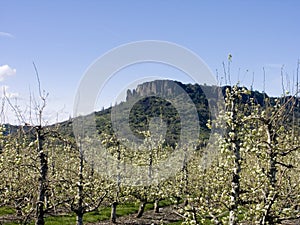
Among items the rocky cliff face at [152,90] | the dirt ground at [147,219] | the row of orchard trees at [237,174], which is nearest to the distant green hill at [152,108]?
the rocky cliff face at [152,90]

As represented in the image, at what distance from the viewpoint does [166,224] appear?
Result: 27250mm

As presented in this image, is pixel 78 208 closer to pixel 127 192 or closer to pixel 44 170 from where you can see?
pixel 44 170

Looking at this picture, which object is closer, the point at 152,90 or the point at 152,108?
the point at 152,90

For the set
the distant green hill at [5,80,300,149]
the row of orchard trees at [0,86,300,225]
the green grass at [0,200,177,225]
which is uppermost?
the distant green hill at [5,80,300,149]

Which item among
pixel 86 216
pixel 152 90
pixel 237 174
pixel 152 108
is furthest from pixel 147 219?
pixel 152 108

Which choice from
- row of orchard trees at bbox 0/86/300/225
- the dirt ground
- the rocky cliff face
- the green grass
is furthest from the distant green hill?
the dirt ground

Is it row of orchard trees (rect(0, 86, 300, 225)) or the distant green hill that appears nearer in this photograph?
row of orchard trees (rect(0, 86, 300, 225))

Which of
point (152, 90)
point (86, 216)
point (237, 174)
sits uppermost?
point (152, 90)

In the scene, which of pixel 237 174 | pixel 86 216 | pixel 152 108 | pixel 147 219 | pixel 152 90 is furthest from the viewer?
pixel 152 108

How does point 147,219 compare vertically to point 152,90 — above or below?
below

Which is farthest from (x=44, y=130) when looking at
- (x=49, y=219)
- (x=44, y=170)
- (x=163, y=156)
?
(x=163, y=156)

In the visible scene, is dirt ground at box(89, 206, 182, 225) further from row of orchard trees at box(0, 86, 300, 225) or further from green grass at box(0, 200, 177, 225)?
row of orchard trees at box(0, 86, 300, 225)

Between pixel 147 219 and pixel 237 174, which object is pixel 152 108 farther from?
pixel 237 174

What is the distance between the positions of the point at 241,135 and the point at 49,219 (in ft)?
61.3
